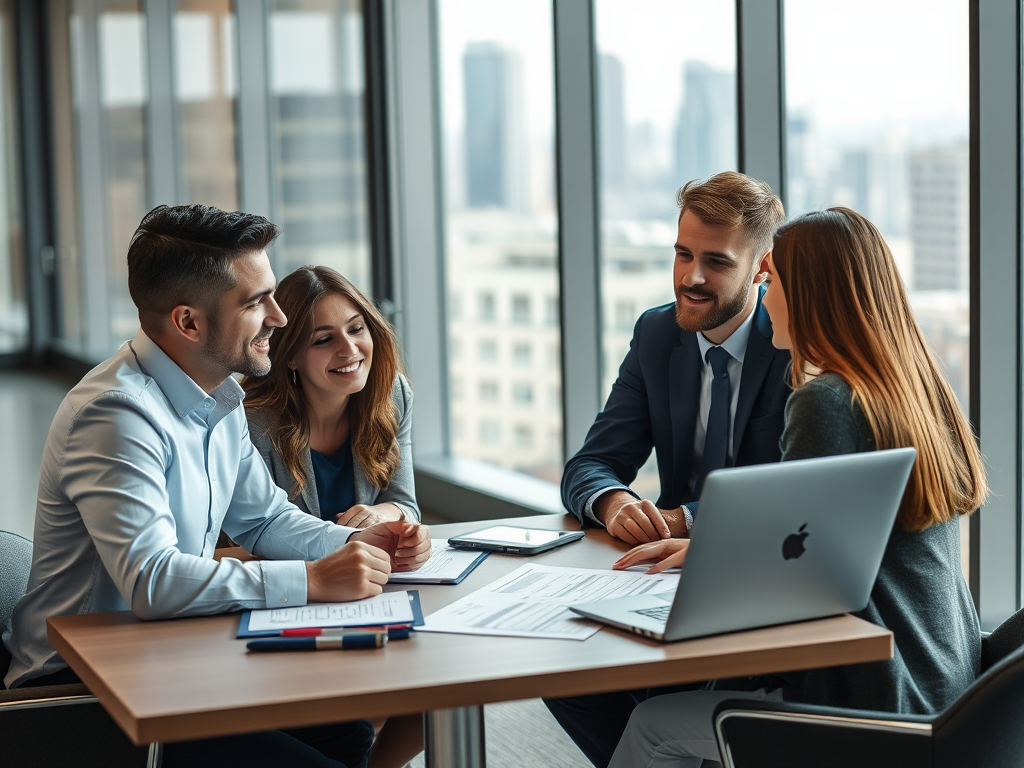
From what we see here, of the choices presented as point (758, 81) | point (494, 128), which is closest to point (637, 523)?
point (758, 81)

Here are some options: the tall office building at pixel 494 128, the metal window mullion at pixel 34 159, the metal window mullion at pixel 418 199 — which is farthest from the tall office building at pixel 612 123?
the metal window mullion at pixel 34 159

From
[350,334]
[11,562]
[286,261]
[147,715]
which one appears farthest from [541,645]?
[286,261]

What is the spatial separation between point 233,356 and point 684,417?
1.04 meters

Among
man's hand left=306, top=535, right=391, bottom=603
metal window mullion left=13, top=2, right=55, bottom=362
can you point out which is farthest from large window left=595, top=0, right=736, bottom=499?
metal window mullion left=13, top=2, right=55, bottom=362

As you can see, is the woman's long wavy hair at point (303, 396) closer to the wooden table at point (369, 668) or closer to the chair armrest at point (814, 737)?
the wooden table at point (369, 668)

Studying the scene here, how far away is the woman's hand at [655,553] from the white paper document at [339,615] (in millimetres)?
404

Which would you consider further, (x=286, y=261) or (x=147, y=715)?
(x=286, y=261)

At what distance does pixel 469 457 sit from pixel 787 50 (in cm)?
278

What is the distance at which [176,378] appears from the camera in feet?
6.60

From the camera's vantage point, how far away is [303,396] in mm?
2734

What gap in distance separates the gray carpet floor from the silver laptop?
1.22 m

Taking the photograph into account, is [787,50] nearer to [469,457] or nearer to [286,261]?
[469,457]

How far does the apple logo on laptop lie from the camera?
5.18ft

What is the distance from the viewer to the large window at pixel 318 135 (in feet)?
21.4
